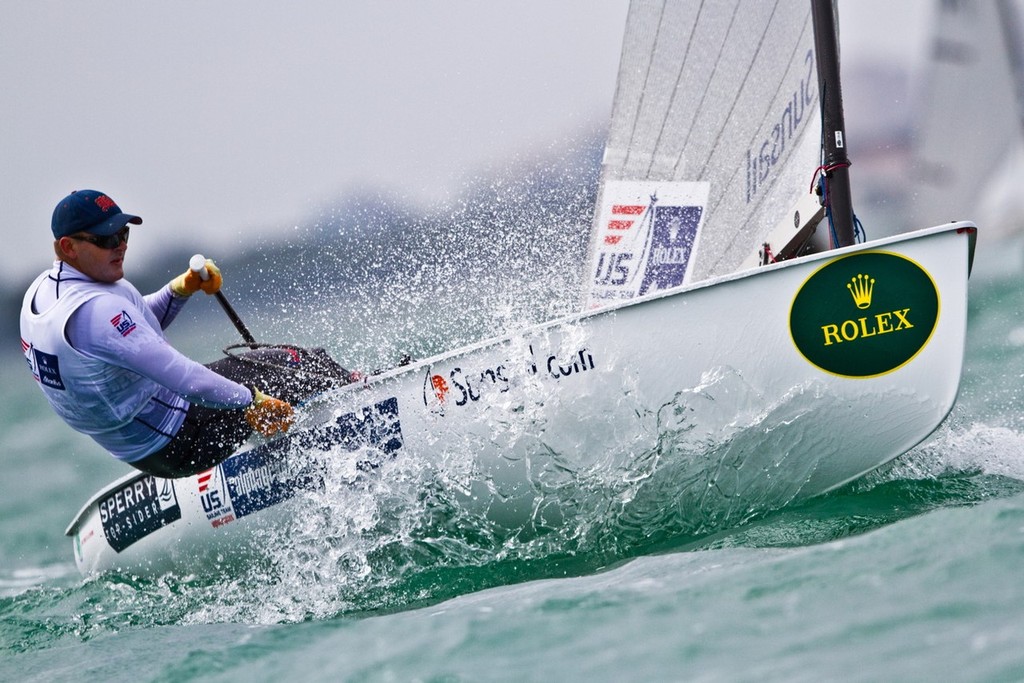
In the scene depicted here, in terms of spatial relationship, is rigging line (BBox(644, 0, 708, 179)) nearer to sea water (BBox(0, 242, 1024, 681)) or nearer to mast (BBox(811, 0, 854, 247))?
mast (BBox(811, 0, 854, 247))

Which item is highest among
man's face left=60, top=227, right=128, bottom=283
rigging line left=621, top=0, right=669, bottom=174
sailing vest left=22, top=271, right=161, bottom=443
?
rigging line left=621, top=0, right=669, bottom=174

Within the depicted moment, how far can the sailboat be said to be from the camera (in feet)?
8.43

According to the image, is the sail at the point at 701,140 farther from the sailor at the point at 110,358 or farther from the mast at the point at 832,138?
the sailor at the point at 110,358

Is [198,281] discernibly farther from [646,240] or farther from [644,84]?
[644,84]

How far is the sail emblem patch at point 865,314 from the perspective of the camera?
8.31ft

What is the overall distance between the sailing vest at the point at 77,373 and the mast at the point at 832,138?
207cm

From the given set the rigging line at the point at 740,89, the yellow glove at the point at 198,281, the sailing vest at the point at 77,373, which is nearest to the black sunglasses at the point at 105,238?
the sailing vest at the point at 77,373

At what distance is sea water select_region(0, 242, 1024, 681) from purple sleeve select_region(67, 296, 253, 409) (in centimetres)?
56

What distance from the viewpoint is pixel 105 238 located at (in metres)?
2.71

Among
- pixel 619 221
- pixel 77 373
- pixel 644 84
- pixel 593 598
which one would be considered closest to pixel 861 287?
pixel 593 598

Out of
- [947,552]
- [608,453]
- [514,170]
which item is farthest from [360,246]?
[947,552]

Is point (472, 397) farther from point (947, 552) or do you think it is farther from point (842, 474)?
point (947, 552)

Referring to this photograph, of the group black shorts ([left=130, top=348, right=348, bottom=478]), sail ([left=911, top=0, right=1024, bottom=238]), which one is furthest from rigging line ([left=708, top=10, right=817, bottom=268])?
black shorts ([left=130, top=348, right=348, bottom=478])

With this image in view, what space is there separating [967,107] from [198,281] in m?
3.50
